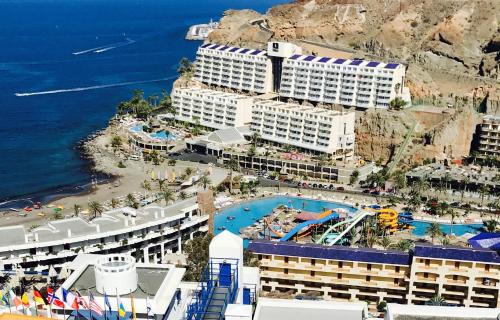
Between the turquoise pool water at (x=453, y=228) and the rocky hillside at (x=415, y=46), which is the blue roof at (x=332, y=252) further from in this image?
the rocky hillside at (x=415, y=46)

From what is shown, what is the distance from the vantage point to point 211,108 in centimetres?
13025

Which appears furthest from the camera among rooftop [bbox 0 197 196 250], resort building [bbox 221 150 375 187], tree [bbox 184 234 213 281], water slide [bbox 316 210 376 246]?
resort building [bbox 221 150 375 187]

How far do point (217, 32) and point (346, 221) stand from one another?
9740 centimetres

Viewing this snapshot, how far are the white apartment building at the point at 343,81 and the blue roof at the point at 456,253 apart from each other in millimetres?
61746

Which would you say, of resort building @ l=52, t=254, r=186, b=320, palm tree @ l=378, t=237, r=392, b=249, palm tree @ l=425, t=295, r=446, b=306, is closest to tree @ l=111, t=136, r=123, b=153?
palm tree @ l=378, t=237, r=392, b=249

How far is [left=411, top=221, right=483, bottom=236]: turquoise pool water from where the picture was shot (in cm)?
8544

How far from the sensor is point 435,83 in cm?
12731

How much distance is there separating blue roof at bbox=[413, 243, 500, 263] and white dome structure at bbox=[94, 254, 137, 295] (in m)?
31.6

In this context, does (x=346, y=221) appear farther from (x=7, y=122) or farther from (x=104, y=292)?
(x=7, y=122)

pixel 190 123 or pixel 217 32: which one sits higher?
pixel 217 32

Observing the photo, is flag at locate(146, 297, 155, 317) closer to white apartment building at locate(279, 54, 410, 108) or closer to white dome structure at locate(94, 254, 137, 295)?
white dome structure at locate(94, 254, 137, 295)

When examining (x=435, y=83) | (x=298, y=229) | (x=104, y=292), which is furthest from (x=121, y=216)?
(x=435, y=83)

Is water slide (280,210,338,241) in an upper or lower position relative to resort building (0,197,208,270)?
lower

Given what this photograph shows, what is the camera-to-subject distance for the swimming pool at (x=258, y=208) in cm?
8794
